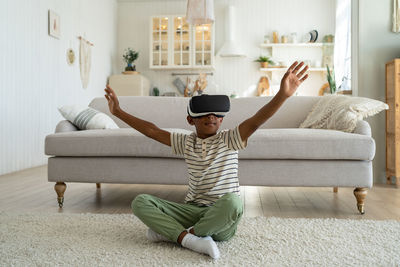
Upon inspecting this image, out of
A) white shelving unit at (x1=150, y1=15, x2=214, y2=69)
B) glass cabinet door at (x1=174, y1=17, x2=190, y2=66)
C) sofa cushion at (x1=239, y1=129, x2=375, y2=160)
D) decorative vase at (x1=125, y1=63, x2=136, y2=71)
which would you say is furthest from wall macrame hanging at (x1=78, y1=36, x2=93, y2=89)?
sofa cushion at (x1=239, y1=129, x2=375, y2=160)

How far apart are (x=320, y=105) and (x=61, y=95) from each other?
3599mm

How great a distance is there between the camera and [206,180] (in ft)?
5.22

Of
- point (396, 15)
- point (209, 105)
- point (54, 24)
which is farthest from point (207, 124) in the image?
point (54, 24)

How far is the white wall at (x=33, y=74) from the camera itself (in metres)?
4.06

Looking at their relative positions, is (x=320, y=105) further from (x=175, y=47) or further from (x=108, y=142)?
(x=175, y=47)

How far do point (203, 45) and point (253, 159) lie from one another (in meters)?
5.18

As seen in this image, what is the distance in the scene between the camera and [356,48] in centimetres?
370

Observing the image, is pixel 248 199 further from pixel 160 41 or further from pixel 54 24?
pixel 160 41

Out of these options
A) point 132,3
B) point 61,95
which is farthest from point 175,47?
point 61,95

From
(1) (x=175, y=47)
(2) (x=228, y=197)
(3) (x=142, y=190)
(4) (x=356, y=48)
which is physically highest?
(1) (x=175, y=47)

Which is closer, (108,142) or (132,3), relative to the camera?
(108,142)

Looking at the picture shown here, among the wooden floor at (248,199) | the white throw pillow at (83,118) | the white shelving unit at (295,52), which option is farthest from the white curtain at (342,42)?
the white throw pillow at (83,118)

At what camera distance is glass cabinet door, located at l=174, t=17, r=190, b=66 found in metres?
7.23

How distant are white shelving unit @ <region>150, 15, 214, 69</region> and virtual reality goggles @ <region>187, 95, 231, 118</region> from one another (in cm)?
576
